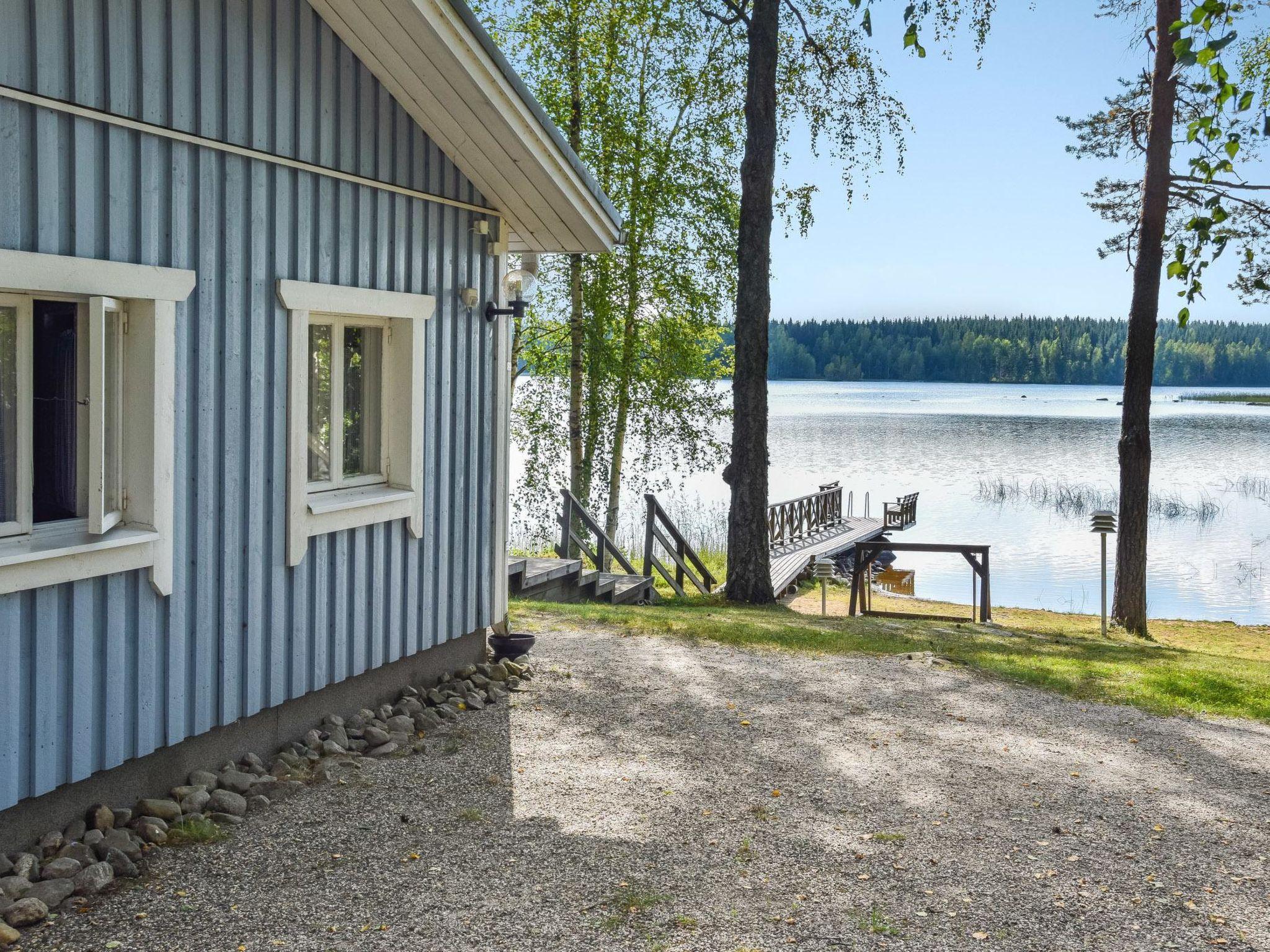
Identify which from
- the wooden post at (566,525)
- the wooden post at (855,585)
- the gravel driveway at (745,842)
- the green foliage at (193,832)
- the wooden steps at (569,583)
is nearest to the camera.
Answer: the gravel driveway at (745,842)

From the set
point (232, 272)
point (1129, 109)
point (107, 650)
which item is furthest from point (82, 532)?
point (1129, 109)

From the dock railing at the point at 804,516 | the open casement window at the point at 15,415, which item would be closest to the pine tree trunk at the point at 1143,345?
the dock railing at the point at 804,516

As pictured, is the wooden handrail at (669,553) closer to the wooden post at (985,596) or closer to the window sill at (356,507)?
the wooden post at (985,596)

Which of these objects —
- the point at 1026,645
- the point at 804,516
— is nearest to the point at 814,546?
the point at 804,516

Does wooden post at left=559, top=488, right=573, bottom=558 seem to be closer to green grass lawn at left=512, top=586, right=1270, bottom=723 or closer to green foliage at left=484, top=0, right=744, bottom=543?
green grass lawn at left=512, top=586, right=1270, bottom=723

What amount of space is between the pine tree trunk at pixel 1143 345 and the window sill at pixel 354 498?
9479 millimetres

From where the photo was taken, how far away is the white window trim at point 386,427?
5383 mm

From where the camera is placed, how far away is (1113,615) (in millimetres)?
13500

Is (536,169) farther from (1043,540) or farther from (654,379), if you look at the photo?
(1043,540)

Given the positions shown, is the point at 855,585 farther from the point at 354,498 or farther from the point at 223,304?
the point at 223,304

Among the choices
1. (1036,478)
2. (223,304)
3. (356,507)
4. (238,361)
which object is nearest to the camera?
(223,304)

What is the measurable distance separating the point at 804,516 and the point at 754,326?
42.7 ft

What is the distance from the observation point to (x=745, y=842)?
15.7ft

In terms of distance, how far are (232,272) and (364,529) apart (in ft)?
5.37
